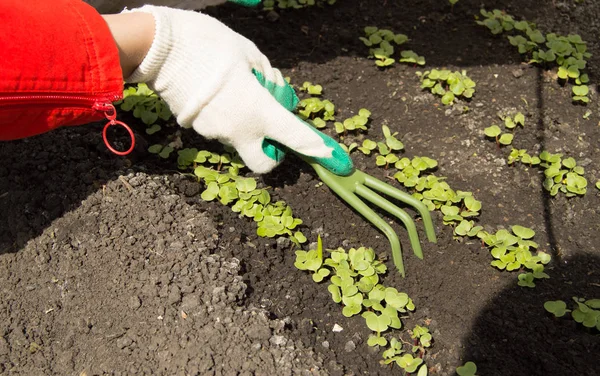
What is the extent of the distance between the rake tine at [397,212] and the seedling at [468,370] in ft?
1.41

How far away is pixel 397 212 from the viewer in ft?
6.72

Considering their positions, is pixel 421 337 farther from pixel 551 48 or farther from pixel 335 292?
pixel 551 48

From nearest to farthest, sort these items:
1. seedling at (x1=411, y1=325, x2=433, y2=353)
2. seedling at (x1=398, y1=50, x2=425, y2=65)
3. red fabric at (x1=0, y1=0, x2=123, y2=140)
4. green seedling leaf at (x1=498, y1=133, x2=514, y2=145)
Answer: red fabric at (x1=0, y1=0, x2=123, y2=140), seedling at (x1=411, y1=325, x2=433, y2=353), green seedling leaf at (x1=498, y1=133, x2=514, y2=145), seedling at (x1=398, y1=50, x2=425, y2=65)

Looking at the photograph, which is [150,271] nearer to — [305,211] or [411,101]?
[305,211]

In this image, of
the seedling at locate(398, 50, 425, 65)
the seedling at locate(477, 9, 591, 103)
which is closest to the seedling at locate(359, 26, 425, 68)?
the seedling at locate(398, 50, 425, 65)

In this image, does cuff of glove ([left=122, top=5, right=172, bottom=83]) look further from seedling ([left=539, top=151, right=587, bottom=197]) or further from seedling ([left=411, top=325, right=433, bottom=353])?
seedling ([left=539, top=151, right=587, bottom=197])

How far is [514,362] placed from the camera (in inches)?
71.9

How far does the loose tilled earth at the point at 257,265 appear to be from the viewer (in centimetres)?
177

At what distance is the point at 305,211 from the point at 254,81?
1.90 feet

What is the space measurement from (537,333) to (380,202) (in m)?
0.64

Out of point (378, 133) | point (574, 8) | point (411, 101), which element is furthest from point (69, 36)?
point (574, 8)

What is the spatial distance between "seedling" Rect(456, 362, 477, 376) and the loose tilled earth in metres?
0.07

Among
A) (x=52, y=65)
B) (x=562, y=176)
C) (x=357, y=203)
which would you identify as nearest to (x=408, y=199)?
(x=357, y=203)

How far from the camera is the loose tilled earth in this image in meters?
1.77
